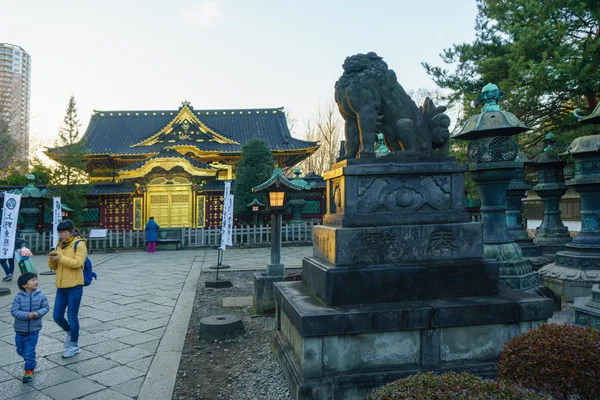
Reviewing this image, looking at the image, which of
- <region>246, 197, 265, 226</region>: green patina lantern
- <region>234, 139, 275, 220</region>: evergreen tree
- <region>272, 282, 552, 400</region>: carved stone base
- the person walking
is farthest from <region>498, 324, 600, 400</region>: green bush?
<region>234, 139, 275, 220</region>: evergreen tree

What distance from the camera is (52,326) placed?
5.41m

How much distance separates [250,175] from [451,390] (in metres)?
17.6

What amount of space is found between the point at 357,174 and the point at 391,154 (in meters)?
0.46

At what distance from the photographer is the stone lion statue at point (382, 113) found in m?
3.85

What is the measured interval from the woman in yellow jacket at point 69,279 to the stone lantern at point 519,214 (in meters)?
7.54

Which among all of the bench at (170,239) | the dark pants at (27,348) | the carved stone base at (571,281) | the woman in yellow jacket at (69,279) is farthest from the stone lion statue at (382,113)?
the bench at (170,239)

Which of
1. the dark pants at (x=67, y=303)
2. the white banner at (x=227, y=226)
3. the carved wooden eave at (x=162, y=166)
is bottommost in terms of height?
the dark pants at (x=67, y=303)

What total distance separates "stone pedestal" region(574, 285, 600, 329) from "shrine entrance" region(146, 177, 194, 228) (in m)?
17.4

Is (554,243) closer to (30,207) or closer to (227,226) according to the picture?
(227,226)

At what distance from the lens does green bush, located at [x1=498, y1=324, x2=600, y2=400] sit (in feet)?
7.20

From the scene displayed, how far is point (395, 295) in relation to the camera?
133 inches

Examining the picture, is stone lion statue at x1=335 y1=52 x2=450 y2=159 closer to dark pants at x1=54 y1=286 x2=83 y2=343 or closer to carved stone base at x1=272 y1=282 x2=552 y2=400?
carved stone base at x1=272 y1=282 x2=552 y2=400

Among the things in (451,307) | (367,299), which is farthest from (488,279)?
(367,299)

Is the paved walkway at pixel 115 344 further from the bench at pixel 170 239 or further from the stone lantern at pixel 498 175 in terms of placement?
the bench at pixel 170 239
